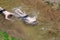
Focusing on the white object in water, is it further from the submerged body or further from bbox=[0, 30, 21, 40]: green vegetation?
bbox=[0, 30, 21, 40]: green vegetation

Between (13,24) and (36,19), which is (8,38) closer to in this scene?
(13,24)

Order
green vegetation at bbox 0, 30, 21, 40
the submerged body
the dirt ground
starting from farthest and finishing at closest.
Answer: the submerged body → the dirt ground → green vegetation at bbox 0, 30, 21, 40

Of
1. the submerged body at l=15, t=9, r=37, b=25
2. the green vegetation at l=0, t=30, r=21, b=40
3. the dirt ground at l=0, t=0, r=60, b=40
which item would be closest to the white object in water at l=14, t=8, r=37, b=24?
the submerged body at l=15, t=9, r=37, b=25

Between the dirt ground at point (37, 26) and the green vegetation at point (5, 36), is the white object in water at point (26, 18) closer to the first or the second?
the dirt ground at point (37, 26)

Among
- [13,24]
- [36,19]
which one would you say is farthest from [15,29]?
[36,19]

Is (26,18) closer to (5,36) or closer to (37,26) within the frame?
(37,26)

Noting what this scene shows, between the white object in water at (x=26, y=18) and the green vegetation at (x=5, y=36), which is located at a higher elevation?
the white object in water at (x=26, y=18)

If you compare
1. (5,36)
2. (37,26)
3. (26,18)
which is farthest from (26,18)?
(5,36)

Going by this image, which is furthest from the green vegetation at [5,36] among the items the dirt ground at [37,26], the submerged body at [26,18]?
the submerged body at [26,18]
